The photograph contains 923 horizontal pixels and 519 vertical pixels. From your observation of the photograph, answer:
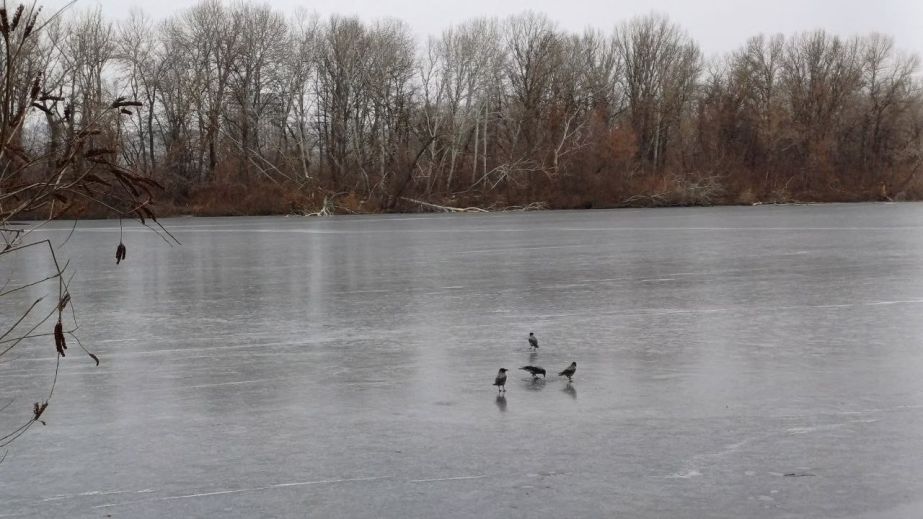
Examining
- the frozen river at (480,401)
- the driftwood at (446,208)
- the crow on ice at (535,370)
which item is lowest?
the frozen river at (480,401)

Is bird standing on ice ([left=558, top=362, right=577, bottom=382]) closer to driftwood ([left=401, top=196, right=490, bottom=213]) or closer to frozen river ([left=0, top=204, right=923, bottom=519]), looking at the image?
frozen river ([left=0, top=204, right=923, bottom=519])

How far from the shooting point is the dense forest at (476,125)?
174 ft

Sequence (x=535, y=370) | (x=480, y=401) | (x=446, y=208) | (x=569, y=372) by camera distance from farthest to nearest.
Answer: (x=446, y=208) → (x=535, y=370) → (x=569, y=372) → (x=480, y=401)

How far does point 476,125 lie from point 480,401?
163ft

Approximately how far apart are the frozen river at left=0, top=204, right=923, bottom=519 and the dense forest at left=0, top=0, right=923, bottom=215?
38.2 metres

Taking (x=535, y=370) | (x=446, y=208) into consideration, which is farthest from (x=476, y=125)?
(x=535, y=370)

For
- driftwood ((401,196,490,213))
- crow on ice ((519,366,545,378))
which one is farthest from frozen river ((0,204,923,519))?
driftwood ((401,196,490,213))

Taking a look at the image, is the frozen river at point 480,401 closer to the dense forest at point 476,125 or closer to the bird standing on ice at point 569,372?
the bird standing on ice at point 569,372

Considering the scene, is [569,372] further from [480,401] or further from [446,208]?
[446,208]

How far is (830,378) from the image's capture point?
6969 mm

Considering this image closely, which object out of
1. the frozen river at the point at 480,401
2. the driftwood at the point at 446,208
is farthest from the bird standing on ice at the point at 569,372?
the driftwood at the point at 446,208

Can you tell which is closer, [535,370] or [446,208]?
[535,370]

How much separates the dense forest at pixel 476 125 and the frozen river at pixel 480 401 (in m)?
38.2

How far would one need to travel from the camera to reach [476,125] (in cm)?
5531
